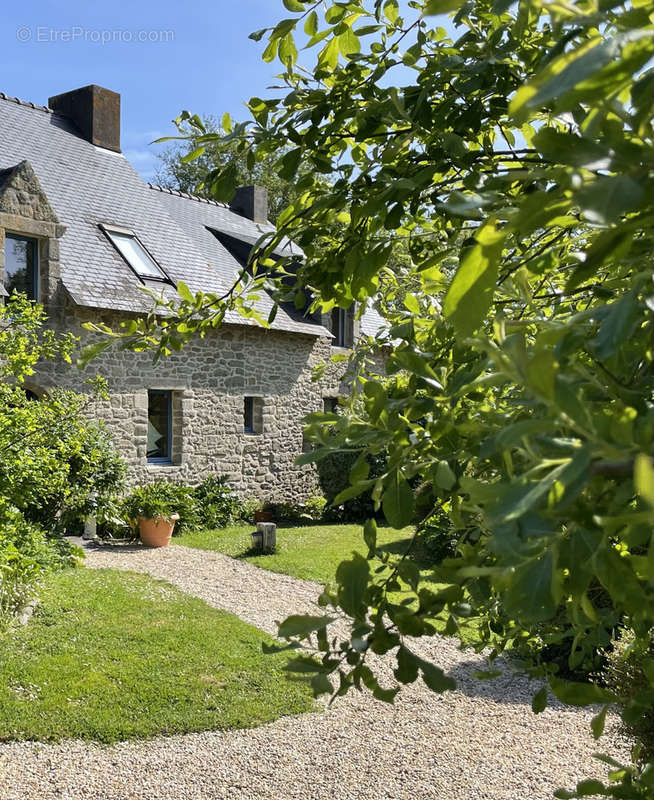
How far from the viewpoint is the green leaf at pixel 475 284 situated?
1.98 ft

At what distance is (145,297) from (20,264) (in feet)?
6.05

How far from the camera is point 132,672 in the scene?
5535 mm

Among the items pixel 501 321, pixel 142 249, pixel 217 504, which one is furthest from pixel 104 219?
pixel 501 321

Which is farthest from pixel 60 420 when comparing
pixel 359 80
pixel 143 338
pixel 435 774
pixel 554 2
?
pixel 554 2

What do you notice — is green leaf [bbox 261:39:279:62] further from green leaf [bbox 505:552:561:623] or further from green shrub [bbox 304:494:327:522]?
green shrub [bbox 304:494:327:522]

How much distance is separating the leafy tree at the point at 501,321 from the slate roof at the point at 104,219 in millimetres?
9017

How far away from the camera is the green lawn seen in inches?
373

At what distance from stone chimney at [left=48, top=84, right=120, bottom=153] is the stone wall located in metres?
4.74

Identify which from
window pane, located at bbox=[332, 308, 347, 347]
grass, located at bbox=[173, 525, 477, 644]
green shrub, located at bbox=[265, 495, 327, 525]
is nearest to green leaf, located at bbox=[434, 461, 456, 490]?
grass, located at bbox=[173, 525, 477, 644]

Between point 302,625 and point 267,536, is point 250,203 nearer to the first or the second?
point 267,536

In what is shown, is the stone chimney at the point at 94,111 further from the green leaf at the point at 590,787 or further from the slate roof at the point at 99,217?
the green leaf at the point at 590,787

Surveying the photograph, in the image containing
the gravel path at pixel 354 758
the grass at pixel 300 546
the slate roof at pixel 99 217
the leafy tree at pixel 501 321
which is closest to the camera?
the leafy tree at pixel 501 321

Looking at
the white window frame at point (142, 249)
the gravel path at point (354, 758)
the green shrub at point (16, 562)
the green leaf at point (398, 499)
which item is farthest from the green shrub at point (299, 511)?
the green leaf at point (398, 499)

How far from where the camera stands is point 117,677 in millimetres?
5438
